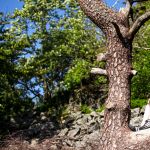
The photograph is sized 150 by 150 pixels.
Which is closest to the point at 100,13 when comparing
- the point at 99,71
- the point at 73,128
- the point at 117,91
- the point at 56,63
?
the point at 99,71

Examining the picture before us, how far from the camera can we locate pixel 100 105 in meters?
31.9

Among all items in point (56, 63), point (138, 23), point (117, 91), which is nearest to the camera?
point (117, 91)

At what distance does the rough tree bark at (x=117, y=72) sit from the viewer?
30.7 feet

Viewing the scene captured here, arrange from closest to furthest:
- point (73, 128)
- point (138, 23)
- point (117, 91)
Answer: point (117, 91), point (138, 23), point (73, 128)

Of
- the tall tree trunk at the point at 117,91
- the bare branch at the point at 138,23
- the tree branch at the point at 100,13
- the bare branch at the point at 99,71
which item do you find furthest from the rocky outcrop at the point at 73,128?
the bare branch at the point at 138,23

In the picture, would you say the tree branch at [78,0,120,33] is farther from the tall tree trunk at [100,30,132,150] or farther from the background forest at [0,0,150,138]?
the background forest at [0,0,150,138]

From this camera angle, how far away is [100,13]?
385 inches

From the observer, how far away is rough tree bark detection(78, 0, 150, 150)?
9344 millimetres

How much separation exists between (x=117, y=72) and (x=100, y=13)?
3.96 feet

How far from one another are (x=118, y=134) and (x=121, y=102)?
601mm

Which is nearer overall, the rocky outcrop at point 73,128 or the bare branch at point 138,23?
the bare branch at point 138,23

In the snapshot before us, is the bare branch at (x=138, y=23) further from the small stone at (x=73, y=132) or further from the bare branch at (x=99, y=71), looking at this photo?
the small stone at (x=73, y=132)

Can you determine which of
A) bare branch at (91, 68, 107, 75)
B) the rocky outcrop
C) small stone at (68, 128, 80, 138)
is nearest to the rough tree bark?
bare branch at (91, 68, 107, 75)

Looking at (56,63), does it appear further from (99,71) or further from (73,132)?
(99,71)
